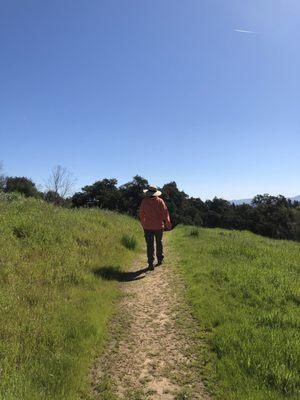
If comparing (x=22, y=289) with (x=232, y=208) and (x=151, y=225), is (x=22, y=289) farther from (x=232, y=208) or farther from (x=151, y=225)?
(x=232, y=208)

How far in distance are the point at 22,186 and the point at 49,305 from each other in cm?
7653

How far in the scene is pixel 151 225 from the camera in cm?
1273

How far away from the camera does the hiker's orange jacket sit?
12.7m

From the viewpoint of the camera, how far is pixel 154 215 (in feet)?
41.9

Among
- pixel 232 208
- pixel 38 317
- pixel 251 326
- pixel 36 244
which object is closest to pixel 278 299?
pixel 251 326

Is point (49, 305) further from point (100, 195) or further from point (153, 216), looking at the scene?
point (100, 195)

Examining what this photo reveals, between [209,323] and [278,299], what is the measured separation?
79.6 inches

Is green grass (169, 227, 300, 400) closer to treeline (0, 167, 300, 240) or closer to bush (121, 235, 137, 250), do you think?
bush (121, 235, 137, 250)

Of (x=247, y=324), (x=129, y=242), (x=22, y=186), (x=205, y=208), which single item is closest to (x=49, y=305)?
(x=247, y=324)

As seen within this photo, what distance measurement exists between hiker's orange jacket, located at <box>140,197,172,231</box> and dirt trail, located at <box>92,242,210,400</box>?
3.33 metres

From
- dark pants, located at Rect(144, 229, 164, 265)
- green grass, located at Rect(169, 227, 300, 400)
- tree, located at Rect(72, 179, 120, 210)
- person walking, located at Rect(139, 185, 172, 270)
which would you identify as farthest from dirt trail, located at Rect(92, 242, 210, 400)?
tree, located at Rect(72, 179, 120, 210)

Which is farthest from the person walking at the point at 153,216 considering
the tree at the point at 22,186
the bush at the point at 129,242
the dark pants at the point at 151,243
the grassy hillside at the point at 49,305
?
the tree at the point at 22,186

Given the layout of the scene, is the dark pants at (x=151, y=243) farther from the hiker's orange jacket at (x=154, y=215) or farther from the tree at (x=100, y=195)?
the tree at (x=100, y=195)

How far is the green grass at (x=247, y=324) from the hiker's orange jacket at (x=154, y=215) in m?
1.55
